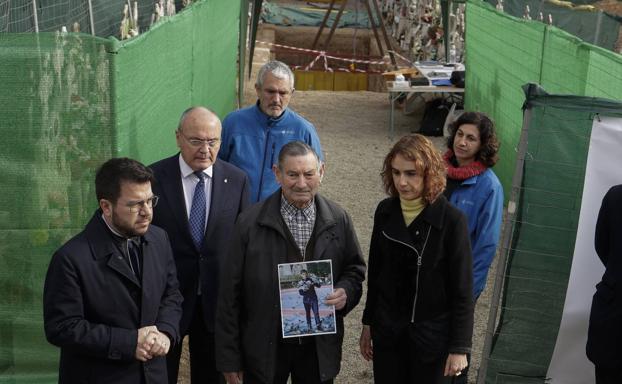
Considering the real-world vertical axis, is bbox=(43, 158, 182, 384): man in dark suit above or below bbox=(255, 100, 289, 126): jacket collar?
below

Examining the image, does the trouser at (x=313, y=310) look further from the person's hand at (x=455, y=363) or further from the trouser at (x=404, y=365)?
the person's hand at (x=455, y=363)

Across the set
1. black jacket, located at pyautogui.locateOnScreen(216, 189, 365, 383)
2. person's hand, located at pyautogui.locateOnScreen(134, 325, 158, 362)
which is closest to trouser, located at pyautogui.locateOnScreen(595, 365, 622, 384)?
black jacket, located at pyautogui.locateOnScreen(216, 189, 365, 383)

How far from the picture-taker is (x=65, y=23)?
10438 millimetres

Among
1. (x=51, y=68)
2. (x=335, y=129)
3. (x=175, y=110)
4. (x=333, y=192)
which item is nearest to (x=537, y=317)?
(x=51, y=68)

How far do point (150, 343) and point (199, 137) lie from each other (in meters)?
1.08

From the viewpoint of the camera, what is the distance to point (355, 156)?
13398 mm

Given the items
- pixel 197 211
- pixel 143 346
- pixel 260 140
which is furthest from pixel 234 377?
pixel 260 140

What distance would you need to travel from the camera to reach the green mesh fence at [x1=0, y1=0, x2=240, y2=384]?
4.95 metres

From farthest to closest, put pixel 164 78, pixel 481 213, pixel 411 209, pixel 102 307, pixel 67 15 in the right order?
pixel 67 15
pixel 164 78
pixel 481 213
pixel 411 209
pixel 102 307

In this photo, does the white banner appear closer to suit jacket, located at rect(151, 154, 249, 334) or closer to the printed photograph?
the printed photograph

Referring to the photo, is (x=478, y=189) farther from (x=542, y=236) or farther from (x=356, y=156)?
(x=356, y=156)

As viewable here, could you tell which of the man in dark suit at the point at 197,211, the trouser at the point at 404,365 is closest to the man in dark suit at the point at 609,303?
the trouser at the point at 404,365

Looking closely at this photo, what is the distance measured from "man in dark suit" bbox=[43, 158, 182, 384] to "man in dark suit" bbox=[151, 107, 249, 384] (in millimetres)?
612

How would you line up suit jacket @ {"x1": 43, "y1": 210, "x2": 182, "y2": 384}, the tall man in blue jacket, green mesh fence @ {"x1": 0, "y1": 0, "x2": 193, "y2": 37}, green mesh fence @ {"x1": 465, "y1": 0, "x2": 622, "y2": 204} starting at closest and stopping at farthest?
suit jacket @ {"x1": 43, "y1": 210, "x2": 182, "y2": 384} < the tall man in blue jacket < green mesh fence @ {"x1": 465, "y1": 0, "x2": 622, "y2": 204} < green mesh fence @ {"x1": 0, "y1": 0, "x2": 193, "y2": 37}
